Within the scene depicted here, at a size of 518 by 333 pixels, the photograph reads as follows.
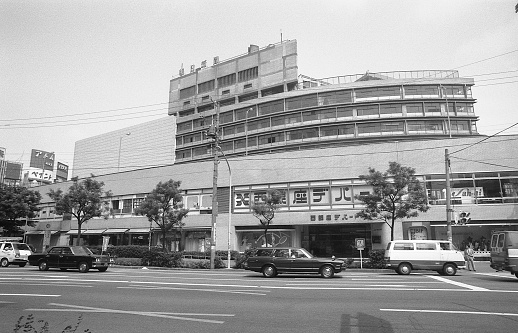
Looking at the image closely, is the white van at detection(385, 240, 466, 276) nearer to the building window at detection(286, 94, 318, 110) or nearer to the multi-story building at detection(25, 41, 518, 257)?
the multi-story building at detection(25, 41, 518, 257)

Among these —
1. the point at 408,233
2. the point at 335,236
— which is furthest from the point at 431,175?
the point at 335,236

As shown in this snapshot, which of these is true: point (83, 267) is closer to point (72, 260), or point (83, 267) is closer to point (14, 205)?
point (72, 260)

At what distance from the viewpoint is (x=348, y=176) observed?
32656mm

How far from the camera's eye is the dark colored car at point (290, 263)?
61.8ft

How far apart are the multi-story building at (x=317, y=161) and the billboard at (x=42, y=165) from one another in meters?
20.9

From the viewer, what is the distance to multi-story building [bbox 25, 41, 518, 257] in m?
30.5

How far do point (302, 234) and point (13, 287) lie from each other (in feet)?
78.5

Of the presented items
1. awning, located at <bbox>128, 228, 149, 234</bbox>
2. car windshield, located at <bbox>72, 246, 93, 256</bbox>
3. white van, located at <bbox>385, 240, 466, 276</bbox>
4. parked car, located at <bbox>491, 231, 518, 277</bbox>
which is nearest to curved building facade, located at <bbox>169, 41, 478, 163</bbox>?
awning, located at <bbox>128, 228, 149, 234</bbox>

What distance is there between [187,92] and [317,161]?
47931 millimetres

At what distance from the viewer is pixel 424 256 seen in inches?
824

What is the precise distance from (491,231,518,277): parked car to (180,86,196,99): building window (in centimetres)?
6374

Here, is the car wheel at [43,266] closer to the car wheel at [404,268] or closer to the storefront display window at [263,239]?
the storefront display window at [263,239]

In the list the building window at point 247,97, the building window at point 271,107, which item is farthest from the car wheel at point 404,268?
the building window at point 247,97

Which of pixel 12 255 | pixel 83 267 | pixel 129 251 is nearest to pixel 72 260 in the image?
pixel 83 267
